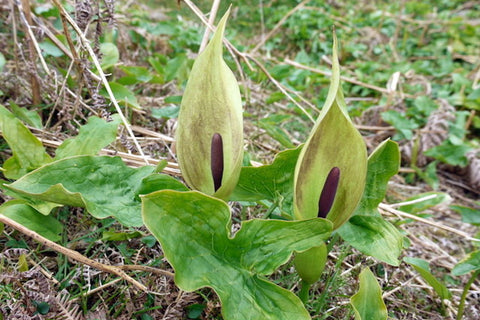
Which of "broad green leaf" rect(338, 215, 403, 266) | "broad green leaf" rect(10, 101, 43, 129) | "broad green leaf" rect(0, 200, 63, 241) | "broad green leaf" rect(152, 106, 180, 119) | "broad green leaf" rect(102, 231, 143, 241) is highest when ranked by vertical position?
"broad green leaf" rect(10, 101, 43, 129)

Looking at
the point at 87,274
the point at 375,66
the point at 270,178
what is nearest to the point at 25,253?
the point at 87,274

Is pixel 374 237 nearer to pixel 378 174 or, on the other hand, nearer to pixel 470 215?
pixel 378 174

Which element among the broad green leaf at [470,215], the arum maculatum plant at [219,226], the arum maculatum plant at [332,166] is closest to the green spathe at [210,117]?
the arum maculatum plant at [219,226]

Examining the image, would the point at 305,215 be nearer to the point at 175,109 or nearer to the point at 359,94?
the point at 175,109

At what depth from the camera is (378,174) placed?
31.5 inches

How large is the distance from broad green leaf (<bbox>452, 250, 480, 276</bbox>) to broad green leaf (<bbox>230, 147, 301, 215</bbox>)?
0.42 m

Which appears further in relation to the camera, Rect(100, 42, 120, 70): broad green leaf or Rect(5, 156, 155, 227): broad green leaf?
Rect(100, 42, 120, 70): broad green leaf

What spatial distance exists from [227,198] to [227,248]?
0.29 feet

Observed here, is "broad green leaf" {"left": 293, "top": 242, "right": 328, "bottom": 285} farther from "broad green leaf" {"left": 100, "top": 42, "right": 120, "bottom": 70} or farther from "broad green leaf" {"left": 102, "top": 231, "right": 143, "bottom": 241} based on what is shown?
"broad green leaf" {"left": 100, "top": 42, "right": 120, "bottom": 70}

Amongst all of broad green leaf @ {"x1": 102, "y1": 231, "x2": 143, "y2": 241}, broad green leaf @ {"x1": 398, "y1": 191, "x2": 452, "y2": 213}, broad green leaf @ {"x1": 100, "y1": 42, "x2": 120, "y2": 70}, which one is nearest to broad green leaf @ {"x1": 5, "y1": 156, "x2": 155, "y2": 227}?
broad green leaf @ {"x1": 102, "y1": 231, "x2": 143, "y2": 241}

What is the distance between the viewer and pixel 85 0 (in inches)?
40.8

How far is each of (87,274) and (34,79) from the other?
621mm

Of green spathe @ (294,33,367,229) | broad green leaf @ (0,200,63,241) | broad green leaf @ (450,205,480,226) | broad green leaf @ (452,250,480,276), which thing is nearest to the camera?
green spathe @ (294,33,367,229)

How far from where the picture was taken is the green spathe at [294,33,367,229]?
0.59m
